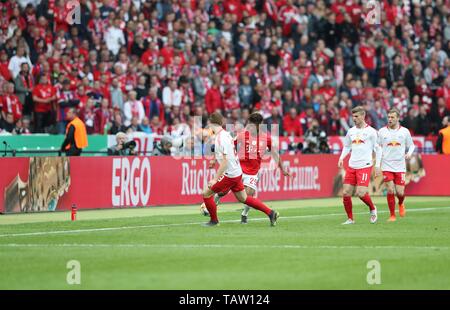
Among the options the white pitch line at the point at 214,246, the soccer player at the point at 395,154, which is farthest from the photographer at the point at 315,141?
the white pitch line at the point at 214,246

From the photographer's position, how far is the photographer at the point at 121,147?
28.3 metres

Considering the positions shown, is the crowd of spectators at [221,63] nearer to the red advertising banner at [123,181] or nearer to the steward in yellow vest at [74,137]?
the steward in yellow vest at [74,137]

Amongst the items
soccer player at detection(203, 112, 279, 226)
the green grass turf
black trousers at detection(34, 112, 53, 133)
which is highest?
black trousers at detection(34, 112, 53, 133)

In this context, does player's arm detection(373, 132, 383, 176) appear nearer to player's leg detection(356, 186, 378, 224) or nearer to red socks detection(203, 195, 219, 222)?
player's leg detection(356, 186, 378, 224)

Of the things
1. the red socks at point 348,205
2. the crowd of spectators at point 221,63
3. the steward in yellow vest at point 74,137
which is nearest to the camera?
the red socks at point 348,205

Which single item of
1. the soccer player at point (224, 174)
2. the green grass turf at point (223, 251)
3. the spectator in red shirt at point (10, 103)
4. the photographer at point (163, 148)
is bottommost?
the green grass turf at point (223, 251)

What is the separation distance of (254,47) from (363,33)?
613cm

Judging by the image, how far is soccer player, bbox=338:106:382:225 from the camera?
2186 centimetres

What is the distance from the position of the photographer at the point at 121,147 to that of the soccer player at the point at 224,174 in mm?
7886

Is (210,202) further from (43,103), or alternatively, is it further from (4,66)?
(4,66)

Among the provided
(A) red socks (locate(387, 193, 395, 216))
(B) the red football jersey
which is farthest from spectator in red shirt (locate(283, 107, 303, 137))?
(B) the red football jersey

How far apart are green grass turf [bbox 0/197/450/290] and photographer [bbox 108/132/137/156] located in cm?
384

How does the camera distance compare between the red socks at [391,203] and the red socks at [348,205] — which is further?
the red socks at [391,203]

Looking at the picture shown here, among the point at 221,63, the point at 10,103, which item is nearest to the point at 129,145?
the point at 10,103
